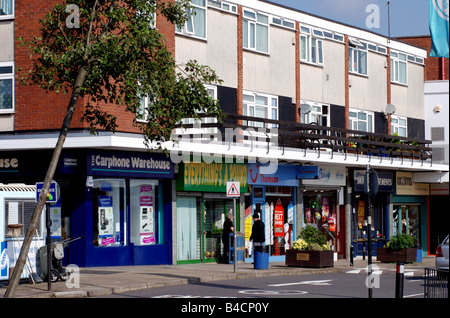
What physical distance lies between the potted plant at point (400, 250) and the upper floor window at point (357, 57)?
31.1 feet

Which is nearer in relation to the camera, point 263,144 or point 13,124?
point 13,124

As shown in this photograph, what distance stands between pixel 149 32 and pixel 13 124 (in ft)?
32.7

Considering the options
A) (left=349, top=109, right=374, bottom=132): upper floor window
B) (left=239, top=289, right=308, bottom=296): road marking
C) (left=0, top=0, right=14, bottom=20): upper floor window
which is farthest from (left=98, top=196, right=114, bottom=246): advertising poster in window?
(left=349, top=109, right=374, bottom=132): upper floor window

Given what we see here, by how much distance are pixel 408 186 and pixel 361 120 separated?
4.78 meters

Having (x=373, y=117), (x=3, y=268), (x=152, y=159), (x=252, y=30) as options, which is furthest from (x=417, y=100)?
(x=3, y=268)

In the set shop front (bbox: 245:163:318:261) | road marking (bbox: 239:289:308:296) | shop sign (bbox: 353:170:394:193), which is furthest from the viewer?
shop sign (bbox: 353:170:394:193)

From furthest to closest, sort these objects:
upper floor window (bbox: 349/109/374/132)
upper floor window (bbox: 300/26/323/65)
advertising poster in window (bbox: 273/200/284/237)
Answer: upper floor window (bbox: 349/109/374/132), upper floor window (bbox: 300/26/323/65), advertising poster in window (bbox: 273/200/284/237)

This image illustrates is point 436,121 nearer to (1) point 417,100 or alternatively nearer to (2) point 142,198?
(1) point 417,100

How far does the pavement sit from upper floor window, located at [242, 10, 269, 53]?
27.5ft

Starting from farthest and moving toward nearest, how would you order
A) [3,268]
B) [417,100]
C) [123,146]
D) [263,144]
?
[417,100], [263,144], [123,146], [3,268]

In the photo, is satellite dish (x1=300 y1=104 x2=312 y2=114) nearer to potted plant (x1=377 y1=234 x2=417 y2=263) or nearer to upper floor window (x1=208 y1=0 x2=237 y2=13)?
upper floor window (x1=208 y1=0 x2=237 y2=13)

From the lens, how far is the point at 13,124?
26.0 m

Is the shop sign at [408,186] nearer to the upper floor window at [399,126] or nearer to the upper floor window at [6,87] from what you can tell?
the upper floor window at [399,126]

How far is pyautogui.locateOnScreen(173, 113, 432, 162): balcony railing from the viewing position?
28875 millimetres
